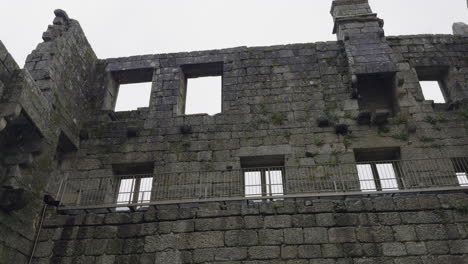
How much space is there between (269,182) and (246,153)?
0.84 metres

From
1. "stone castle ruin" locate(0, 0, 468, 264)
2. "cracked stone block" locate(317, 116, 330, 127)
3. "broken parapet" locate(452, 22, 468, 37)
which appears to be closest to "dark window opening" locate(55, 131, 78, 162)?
"stone castle ruin" locate(0, 0, 468, 264)

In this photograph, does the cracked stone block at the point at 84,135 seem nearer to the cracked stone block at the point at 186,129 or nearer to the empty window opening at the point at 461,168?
the cracked stone block at the point at 186,129

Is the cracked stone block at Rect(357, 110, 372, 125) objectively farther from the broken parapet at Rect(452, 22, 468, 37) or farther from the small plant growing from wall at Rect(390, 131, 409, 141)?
the broken parapet at Rect(452, 22, 468, 37)

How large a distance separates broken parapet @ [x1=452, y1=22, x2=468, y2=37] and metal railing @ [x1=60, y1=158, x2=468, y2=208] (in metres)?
4.49

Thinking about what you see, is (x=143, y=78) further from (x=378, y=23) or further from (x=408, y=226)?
(x=408, y=226)

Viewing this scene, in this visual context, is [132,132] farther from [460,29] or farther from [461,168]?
[460,29]

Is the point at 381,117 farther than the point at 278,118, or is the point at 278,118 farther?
the point at 278,118

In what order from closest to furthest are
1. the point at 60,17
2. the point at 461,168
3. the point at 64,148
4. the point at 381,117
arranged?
the point at 461,168 → the point at 381,117 → the point at 64,148 → the point at 60,17

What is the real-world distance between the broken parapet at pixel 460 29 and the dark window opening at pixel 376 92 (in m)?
3.19

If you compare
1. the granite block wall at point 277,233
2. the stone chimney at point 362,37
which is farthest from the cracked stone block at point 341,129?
the granite block wall at point 277,233

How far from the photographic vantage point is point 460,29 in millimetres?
10695

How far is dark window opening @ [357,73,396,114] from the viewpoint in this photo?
9055 millimetres

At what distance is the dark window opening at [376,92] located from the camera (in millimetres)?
9055

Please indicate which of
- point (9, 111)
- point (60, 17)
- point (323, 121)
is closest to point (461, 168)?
point (323, 121)
